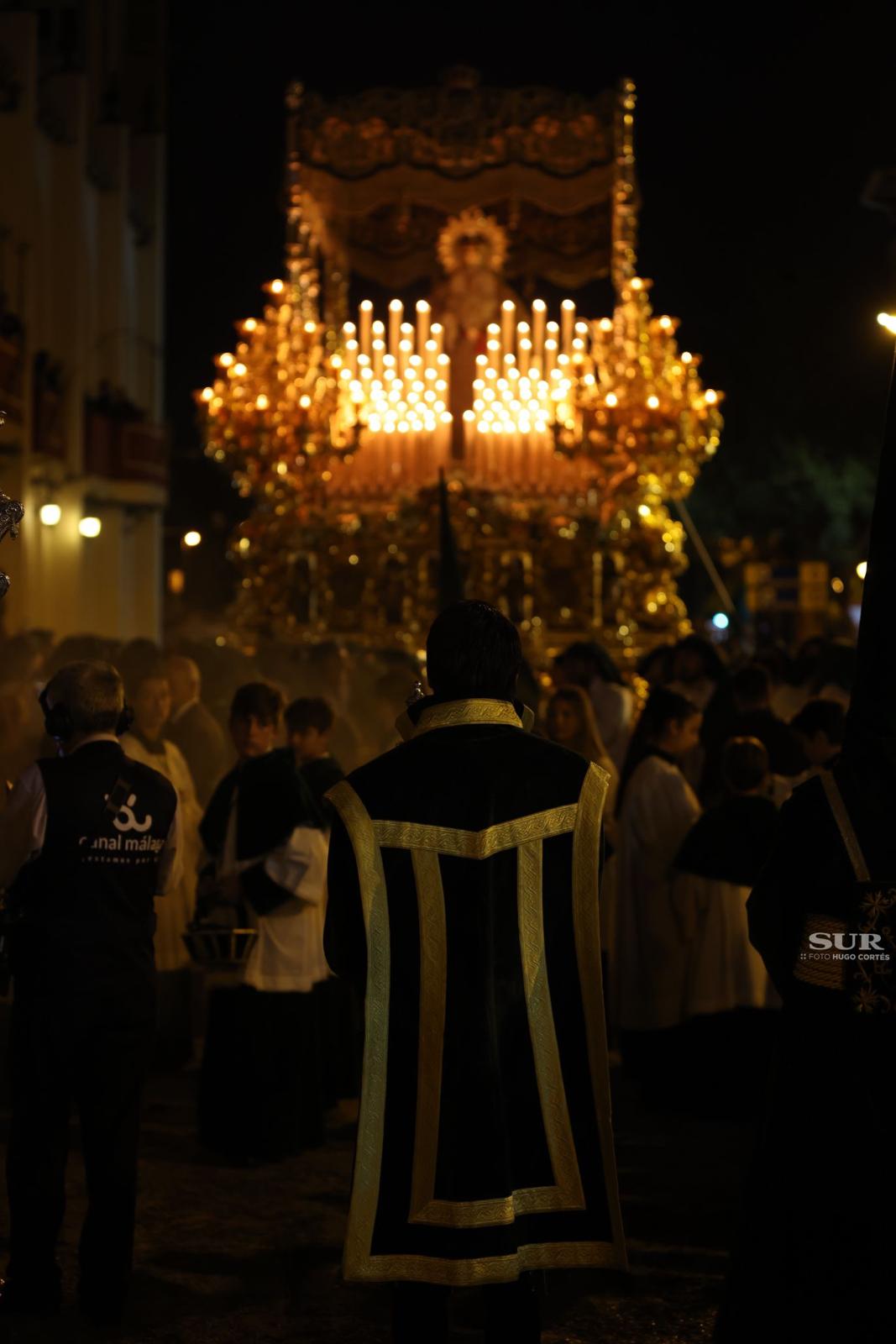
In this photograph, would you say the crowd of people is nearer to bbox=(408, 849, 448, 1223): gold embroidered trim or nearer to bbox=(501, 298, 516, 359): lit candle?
bbox=(408, 849, 448, 1223): gold embroidered trim

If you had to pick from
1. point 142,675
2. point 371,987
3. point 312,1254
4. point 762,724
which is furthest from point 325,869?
point 762,724

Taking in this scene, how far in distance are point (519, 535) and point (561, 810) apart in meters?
19.3

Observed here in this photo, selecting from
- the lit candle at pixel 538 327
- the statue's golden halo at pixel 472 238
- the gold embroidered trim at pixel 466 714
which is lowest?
the gold embroidered trim at pixel 466 714

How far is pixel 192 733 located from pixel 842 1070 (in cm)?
741

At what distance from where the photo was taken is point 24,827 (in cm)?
539

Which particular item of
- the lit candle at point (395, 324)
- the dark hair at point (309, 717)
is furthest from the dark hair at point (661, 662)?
the lit candle at point (395, 324)

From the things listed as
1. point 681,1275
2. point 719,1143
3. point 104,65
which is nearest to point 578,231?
point 104,65

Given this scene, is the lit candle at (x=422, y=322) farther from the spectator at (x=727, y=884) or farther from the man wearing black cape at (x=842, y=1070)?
the man wearing black cape at (x=842, y=1070)

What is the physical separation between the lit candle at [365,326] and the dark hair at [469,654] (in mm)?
19297

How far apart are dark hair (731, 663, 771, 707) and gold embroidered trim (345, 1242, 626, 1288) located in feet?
20.7

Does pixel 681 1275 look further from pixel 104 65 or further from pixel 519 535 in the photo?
pixel 104 65

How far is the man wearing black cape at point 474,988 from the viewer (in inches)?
172

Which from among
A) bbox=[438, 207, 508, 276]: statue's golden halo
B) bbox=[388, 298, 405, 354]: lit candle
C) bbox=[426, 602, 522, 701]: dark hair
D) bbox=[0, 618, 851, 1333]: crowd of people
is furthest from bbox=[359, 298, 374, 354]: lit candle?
bbox=[426, 602, 522, 701]: dark hair

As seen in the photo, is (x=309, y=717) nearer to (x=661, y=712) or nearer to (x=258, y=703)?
(x=258, y=703)
